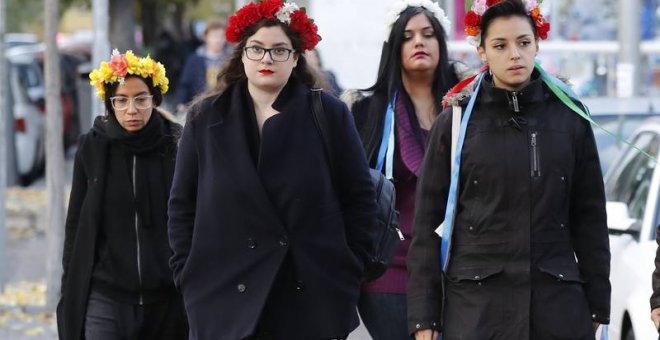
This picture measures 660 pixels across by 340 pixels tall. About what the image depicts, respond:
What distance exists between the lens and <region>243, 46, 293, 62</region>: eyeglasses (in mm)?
4852

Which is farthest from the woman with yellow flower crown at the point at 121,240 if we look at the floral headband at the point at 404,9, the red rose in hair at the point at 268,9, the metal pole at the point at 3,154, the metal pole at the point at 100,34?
the metal pole at the point at 3,154

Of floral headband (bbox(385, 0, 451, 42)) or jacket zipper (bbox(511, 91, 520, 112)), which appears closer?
jacket zipper (bbox(511, 91, 520, 112))

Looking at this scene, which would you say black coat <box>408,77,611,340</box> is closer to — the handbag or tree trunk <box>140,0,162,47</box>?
the handbag

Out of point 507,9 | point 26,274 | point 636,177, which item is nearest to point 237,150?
point 507,9

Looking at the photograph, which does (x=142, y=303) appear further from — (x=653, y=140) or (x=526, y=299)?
(x=653, y=140)

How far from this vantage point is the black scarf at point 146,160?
6191 millimetres

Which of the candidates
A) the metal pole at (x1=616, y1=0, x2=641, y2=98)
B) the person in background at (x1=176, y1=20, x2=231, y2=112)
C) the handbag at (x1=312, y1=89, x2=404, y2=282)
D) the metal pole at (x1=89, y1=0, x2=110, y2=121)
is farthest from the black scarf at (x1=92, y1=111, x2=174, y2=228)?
the metal pole at (x1=616, y1=0, x2=641, y2=98)

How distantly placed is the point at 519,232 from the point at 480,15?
0.77 m

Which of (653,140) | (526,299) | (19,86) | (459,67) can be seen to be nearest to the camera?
(526,299)

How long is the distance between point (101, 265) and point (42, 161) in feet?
52.7

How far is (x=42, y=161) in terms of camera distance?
21.9 metres

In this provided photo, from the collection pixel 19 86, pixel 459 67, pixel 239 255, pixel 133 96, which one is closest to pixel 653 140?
pixel 459 67

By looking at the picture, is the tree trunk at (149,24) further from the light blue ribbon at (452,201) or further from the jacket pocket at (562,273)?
the jacket pocket at (562,273)

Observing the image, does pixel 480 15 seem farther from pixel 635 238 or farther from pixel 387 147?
pixel 635 238
